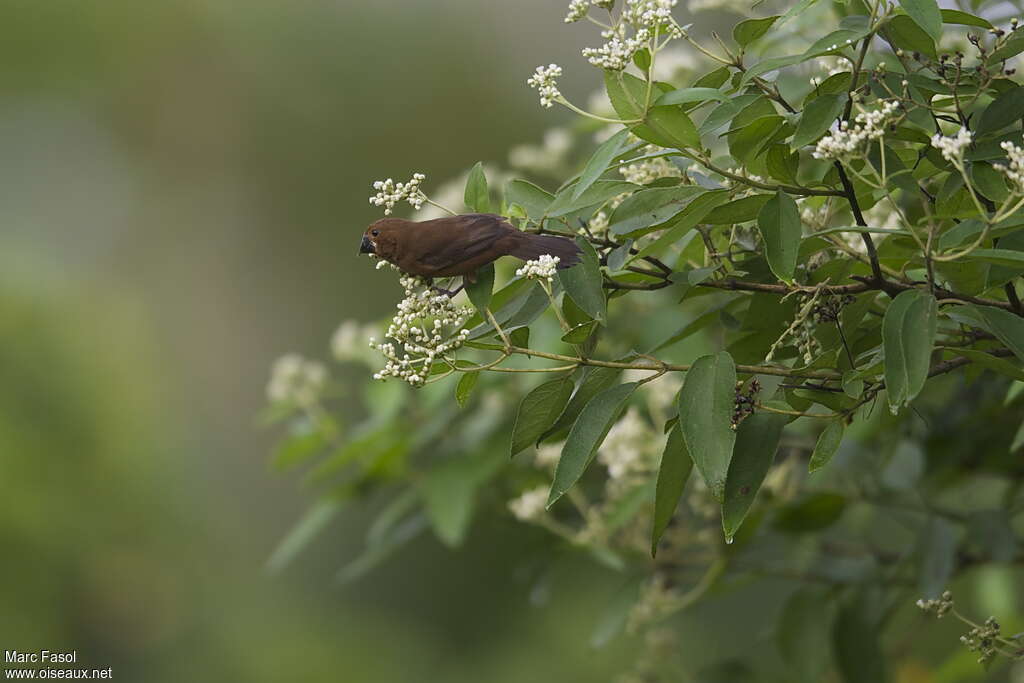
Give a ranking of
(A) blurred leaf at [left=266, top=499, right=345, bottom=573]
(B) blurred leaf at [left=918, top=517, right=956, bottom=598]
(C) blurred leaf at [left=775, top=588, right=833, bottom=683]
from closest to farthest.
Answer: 1. (B) blurred leaf at [left=918, top=517, right=956, bottom=598]
2. (C) blurred leaf at [left=775, top=588, right=833, bottom=683]
3. (A) blurred leaf at [left=266, top=499, right=345, bottom=573]

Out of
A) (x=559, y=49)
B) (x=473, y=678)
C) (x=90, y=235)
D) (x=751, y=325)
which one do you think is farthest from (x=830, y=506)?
(x=90, y=235)

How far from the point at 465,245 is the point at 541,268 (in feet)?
0.21

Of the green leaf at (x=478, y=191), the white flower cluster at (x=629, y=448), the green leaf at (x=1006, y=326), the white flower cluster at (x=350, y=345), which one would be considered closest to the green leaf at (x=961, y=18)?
the green leaf at (x=1006, y=326)

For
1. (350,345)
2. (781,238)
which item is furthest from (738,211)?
(350,345)

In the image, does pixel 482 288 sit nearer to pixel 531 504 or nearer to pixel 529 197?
pixel 529 197

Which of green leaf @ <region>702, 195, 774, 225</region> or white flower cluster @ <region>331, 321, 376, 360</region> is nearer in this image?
green leaf @ <region>702, 195, 774, 225</region>

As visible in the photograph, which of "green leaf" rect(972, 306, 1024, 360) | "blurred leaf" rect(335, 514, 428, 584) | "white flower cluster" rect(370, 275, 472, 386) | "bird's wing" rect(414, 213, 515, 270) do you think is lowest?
"green leaf" rect(972, 306, 1024, 360)

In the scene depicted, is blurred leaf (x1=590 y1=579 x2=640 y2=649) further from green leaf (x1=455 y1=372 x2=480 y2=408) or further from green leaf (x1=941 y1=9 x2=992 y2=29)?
green leaf (x1=941 y1=9 x2=992 y2=29)

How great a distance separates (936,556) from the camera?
872 mm

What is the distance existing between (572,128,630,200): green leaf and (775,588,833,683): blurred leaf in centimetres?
63

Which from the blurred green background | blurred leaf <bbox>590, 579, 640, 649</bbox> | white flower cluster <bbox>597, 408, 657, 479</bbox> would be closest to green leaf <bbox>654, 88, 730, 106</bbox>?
white flower cluster <bbox>597, 408, 657, 479</bbox>

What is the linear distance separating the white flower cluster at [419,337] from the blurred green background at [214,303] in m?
1.31

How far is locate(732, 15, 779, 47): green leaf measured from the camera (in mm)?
519

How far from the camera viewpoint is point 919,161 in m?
0.52
